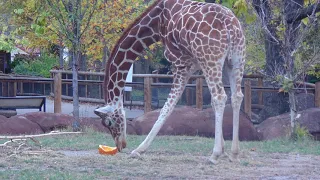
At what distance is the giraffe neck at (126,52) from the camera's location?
31.3 ft

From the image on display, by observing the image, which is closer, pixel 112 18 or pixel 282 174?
pixel 282 174

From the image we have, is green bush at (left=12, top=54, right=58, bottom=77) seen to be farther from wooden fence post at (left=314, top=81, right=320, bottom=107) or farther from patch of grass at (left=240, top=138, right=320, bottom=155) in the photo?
patch of grass at (left=240, top=138, right=320, bottom=155)

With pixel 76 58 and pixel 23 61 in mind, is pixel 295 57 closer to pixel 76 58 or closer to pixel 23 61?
pixel 76 58

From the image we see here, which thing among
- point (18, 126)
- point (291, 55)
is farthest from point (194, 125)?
point (18, 126)

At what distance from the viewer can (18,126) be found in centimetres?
1362

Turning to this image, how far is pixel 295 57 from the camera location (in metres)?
13.6

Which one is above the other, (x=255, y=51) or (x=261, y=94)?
(x=255, y=51)

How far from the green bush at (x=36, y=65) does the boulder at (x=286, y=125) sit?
21170 mm

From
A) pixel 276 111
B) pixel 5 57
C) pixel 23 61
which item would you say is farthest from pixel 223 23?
pixel 23 61

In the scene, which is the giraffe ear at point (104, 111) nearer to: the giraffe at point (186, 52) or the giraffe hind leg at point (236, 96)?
the giraffe at point (186, 52)

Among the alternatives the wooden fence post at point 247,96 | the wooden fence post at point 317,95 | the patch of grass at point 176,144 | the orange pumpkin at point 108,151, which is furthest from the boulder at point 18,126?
the wooden fence post at point 317,95

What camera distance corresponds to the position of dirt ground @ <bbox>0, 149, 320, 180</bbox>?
773 cm

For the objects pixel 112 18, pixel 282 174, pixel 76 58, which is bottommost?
pixel 282 174

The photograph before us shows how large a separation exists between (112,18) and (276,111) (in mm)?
6377
